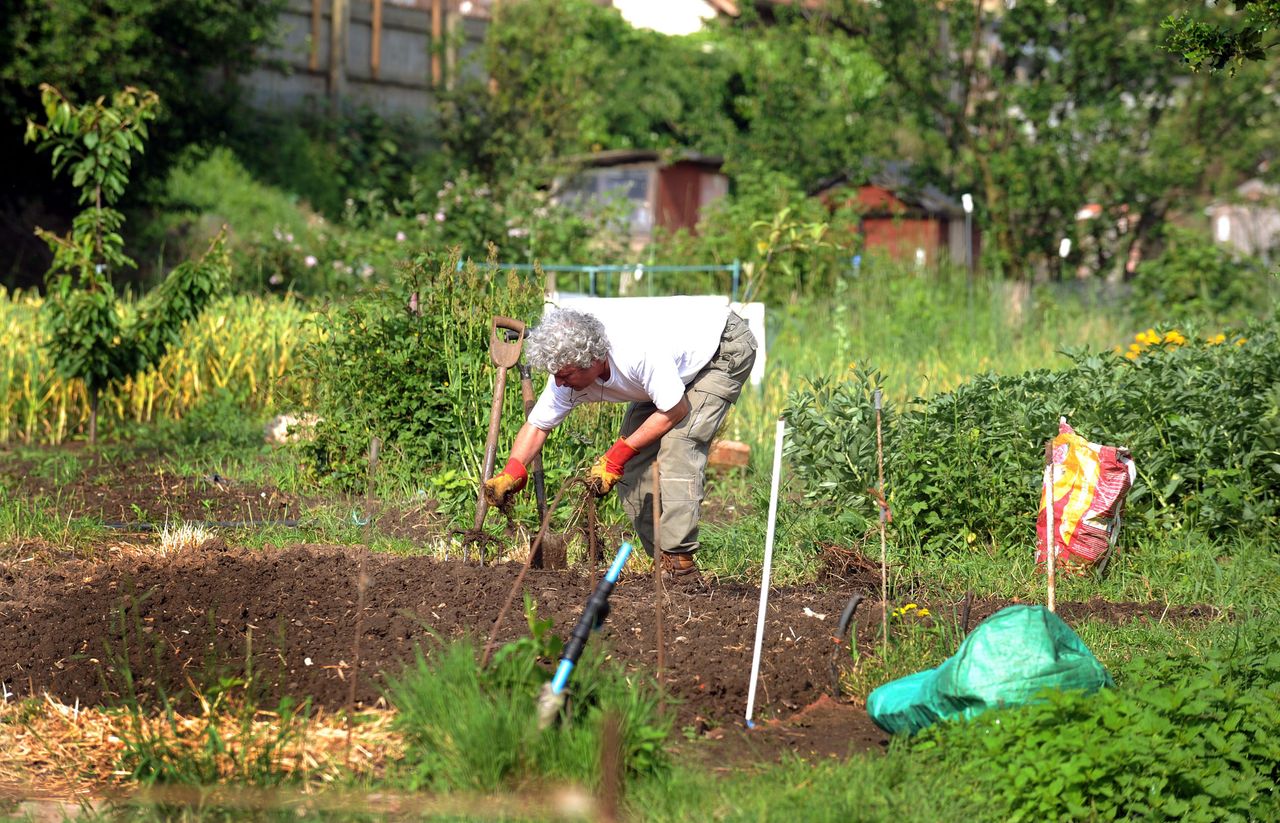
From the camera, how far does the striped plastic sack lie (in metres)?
5.77

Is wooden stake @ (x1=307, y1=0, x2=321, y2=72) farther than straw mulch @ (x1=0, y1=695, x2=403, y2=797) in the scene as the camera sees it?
Yes

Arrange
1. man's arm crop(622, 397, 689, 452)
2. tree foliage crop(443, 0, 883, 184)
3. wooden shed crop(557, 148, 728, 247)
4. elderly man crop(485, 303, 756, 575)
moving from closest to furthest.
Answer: elderly man crop(485, 303, 756, 575)
man's arm crop(622, 397, 689, 452)
tree foliage crop(443, 0, 883, 184)
wooden shed crop(557, 148, 728, 247)

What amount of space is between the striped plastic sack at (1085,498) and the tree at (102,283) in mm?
5249

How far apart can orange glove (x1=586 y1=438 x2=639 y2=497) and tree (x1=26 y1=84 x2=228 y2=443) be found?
4.33 meters

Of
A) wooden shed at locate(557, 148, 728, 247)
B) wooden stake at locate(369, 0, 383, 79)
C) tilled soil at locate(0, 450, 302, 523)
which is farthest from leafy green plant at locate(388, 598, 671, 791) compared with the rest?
wooden stake at locate(369, 0, 383, 79)

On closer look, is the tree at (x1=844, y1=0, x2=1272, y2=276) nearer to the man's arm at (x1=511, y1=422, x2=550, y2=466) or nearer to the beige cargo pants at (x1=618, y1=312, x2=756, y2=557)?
the beige cargo pants at (x1=618, y1=312, x2=756, y2=557)

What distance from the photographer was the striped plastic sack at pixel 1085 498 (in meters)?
5.77

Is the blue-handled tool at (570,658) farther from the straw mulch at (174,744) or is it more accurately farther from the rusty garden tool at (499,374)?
the rusty garden tool at (499,374)

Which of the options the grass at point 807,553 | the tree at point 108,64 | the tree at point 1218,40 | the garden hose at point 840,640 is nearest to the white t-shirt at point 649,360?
the grass at point 807,553

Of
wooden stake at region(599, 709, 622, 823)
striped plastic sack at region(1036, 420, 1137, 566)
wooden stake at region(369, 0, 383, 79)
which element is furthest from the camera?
wooden stake at region(369, 0, 383, 79)

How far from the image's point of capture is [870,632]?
478 centimetres

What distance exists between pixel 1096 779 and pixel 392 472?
4.47 metres

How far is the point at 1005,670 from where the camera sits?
12.4 feet

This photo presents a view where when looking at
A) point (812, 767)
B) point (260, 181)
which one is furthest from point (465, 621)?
point (260, 181)
